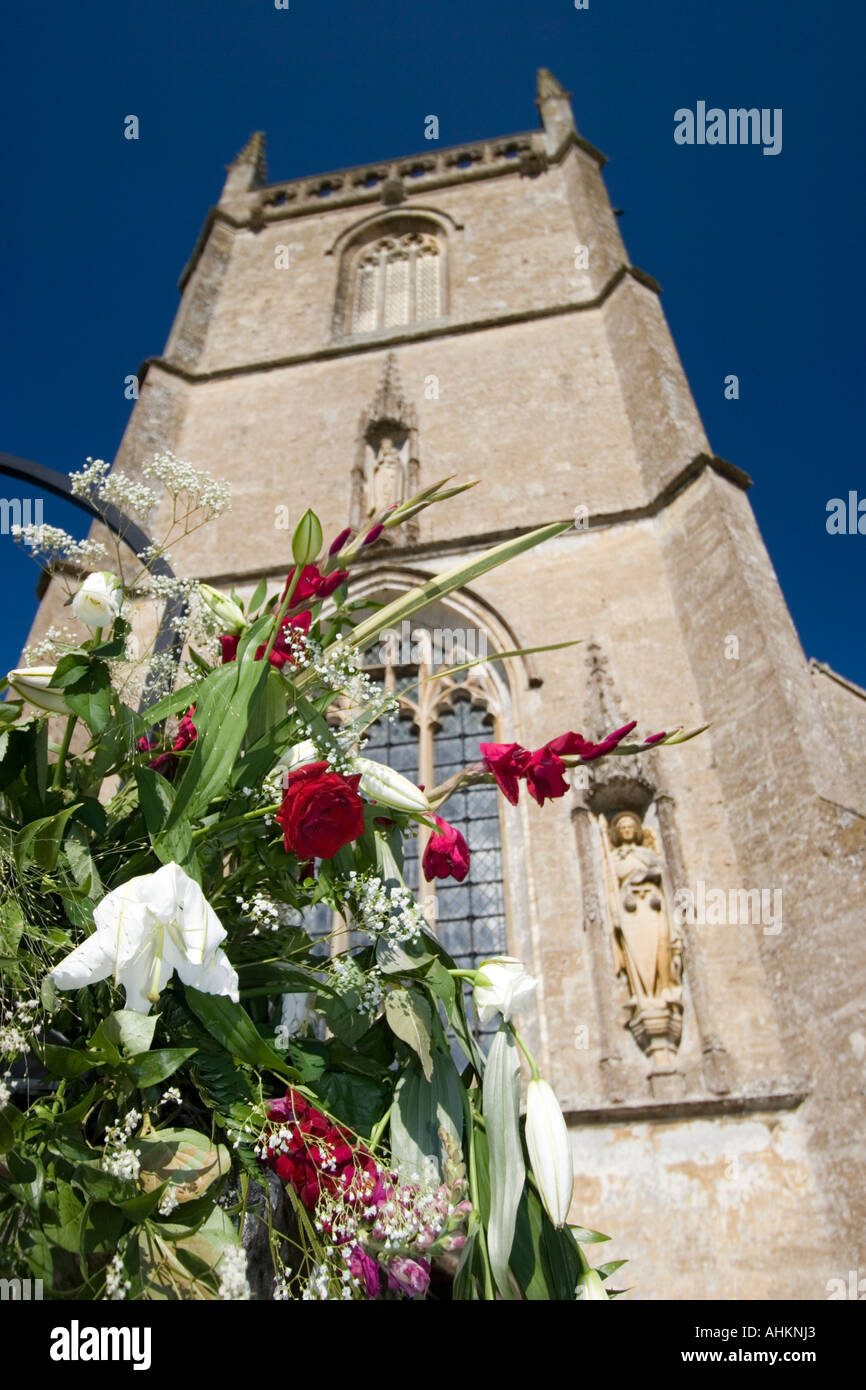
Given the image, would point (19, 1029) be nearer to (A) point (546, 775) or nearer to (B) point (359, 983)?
(B) point (359, 983)

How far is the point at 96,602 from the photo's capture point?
69.4 inches

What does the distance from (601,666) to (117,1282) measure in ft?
22.5

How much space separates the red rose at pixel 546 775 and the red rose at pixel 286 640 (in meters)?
0.50

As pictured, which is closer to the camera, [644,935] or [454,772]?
[644,935]

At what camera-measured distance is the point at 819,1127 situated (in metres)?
5.15

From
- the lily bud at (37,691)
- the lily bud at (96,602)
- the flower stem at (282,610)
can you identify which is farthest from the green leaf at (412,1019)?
the lily bud at (96,602)

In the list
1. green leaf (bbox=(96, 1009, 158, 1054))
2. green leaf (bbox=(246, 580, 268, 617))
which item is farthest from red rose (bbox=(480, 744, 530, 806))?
green leaf (bbox=(96, 1009, 158, 1054))

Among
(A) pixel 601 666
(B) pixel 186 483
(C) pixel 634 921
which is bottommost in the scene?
(C) pixel 634 921

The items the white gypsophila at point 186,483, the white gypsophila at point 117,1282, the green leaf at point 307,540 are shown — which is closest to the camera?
the white gypsophila at point 117,1282

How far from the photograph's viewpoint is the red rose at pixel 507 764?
66.1 inches

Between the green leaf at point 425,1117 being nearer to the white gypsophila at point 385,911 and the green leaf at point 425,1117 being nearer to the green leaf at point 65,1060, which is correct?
the white gypsophila at point 385,911

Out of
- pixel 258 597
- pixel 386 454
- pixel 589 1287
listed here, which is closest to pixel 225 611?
pixel 258 597
